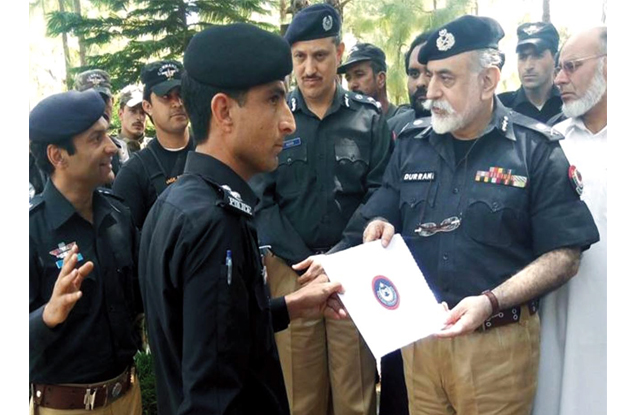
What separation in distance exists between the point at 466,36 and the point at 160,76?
3.38 feet

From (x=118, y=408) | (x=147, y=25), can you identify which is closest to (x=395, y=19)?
(x=147, y=25)

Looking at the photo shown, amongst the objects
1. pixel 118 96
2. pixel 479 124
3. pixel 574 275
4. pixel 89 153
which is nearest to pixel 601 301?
pixel 574 275

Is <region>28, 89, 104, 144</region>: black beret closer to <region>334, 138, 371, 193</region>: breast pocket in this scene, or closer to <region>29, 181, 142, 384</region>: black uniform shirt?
<region>29, 181, 142, 384</region>: black uniform shirt

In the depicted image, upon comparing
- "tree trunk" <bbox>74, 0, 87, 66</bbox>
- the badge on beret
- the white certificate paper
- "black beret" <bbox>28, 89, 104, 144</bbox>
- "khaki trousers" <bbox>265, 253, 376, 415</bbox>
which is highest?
"tree trunk" <bbox>74, 0, 87, 66</bbox>

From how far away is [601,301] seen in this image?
1.71 metres

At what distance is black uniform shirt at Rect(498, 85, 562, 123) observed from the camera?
1.86 metres

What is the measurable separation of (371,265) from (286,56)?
673 millimetres

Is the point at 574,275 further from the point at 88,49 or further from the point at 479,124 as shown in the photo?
the point at 88,49

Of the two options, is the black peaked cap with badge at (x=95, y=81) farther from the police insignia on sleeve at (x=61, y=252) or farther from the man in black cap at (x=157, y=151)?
the police insignia on sleeve at (x=61, y=252)

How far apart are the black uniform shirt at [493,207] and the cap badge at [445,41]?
0.23 meters

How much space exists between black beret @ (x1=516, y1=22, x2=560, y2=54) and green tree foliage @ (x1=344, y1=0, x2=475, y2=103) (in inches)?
7.0

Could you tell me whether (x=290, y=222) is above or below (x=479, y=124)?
below

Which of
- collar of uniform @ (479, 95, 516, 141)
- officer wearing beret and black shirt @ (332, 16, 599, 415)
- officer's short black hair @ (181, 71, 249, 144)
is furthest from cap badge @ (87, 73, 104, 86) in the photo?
collar of uniform @ (479, 95, 516, 141)

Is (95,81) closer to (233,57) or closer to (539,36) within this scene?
(233,57)
